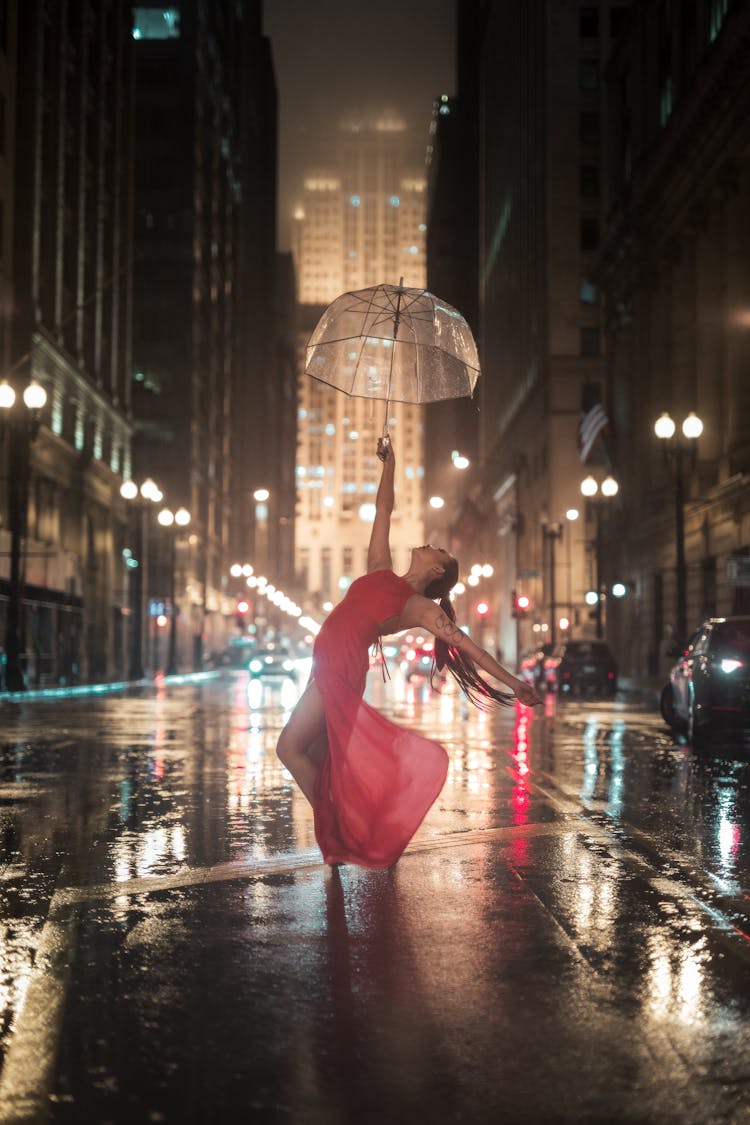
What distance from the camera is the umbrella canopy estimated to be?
34.0ft

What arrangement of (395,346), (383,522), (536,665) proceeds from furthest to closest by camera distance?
(536,665) → (395,346) → (383,522)

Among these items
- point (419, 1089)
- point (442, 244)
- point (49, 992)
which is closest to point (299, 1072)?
point (419, 1089)

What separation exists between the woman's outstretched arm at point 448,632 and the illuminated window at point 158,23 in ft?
331

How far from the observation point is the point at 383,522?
848 cm

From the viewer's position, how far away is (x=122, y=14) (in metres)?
70.9

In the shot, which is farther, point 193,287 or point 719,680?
point 193,287

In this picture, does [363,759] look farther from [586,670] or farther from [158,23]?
[158,23]

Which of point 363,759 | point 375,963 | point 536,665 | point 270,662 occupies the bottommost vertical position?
point 375,963

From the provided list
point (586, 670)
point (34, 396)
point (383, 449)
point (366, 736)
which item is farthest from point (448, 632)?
point (586, 670)

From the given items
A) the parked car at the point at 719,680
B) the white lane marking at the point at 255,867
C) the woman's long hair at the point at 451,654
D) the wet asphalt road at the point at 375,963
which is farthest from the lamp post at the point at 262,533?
the woman's long hair at the point at 451,654

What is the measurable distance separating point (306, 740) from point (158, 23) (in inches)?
3992

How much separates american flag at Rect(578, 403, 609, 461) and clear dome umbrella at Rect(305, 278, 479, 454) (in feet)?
174

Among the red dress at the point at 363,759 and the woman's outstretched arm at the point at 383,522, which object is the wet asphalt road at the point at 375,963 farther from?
the woman's outstretched arm at the point at 383,522

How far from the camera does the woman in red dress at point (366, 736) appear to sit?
25.5 ft
